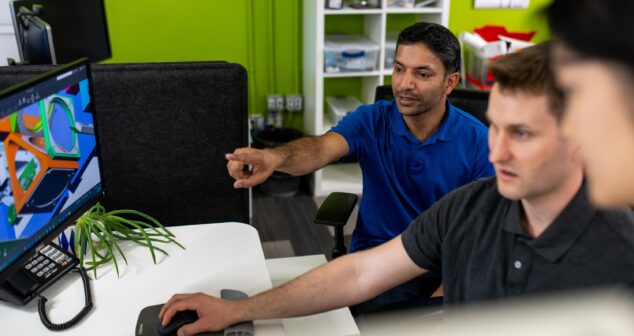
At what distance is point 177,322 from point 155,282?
206mm

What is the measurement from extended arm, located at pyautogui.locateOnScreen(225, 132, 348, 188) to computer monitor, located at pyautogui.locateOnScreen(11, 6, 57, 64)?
0.86m

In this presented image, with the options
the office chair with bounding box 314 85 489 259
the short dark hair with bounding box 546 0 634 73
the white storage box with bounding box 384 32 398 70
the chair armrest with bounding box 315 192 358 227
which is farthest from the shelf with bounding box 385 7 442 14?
the short dark hair with bounding box 546 0 634 73

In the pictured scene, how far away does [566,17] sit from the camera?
21.6 inches

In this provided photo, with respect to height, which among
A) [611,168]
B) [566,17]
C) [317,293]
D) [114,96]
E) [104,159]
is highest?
[566,17]

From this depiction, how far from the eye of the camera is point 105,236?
140cm

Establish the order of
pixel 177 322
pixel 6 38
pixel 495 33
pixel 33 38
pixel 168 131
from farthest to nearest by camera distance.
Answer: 1. pixel 495 33
2. pixel 6 38
3. pixel 33 38
4. pixel 168 131
5. pixel 177 322

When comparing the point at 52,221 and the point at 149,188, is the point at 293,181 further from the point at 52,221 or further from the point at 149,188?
the point at 52,221

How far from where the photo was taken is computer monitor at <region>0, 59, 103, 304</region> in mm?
1079

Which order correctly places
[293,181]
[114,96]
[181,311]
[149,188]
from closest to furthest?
[181,311], [114,96], [149,188], [293,181]

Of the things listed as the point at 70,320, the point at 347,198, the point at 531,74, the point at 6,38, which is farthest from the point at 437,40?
the point at 6,38

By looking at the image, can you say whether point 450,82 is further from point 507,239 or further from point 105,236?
point 105,236

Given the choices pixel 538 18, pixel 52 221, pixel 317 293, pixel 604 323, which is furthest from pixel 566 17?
pixel 52 221

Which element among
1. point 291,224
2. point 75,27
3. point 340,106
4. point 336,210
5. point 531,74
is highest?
point 531,74

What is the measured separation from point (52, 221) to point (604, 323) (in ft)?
3.34
